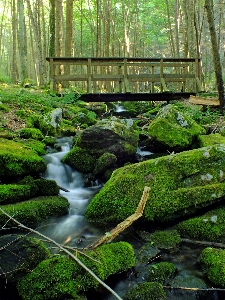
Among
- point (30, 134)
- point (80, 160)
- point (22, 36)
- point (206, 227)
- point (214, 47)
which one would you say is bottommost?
point (206, 227)

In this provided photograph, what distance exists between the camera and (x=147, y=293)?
120 inches

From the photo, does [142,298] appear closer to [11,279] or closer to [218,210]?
[11,279]

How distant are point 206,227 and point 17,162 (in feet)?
12.0

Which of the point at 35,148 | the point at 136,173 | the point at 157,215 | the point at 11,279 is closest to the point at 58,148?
the point at 35,148

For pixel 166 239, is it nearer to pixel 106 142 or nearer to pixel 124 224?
pixel 124 224

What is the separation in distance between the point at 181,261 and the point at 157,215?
864 mm

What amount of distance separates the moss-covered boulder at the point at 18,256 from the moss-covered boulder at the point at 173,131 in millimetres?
4951

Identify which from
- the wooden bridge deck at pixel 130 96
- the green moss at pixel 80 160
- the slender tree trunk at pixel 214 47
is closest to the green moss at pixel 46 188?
the green moss at pixel 80 160

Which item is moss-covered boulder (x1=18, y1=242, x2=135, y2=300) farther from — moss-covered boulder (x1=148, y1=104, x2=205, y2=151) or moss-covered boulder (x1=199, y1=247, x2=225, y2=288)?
moss-covered boulder (x1=148, y1=104, x2=205, y2=151)

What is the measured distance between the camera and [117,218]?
4973 mm

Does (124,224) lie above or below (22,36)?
below

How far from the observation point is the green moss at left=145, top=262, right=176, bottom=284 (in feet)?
11.6

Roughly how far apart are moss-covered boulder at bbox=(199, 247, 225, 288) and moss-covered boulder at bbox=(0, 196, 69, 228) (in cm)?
259

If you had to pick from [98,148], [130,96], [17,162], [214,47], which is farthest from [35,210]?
[130,96]
